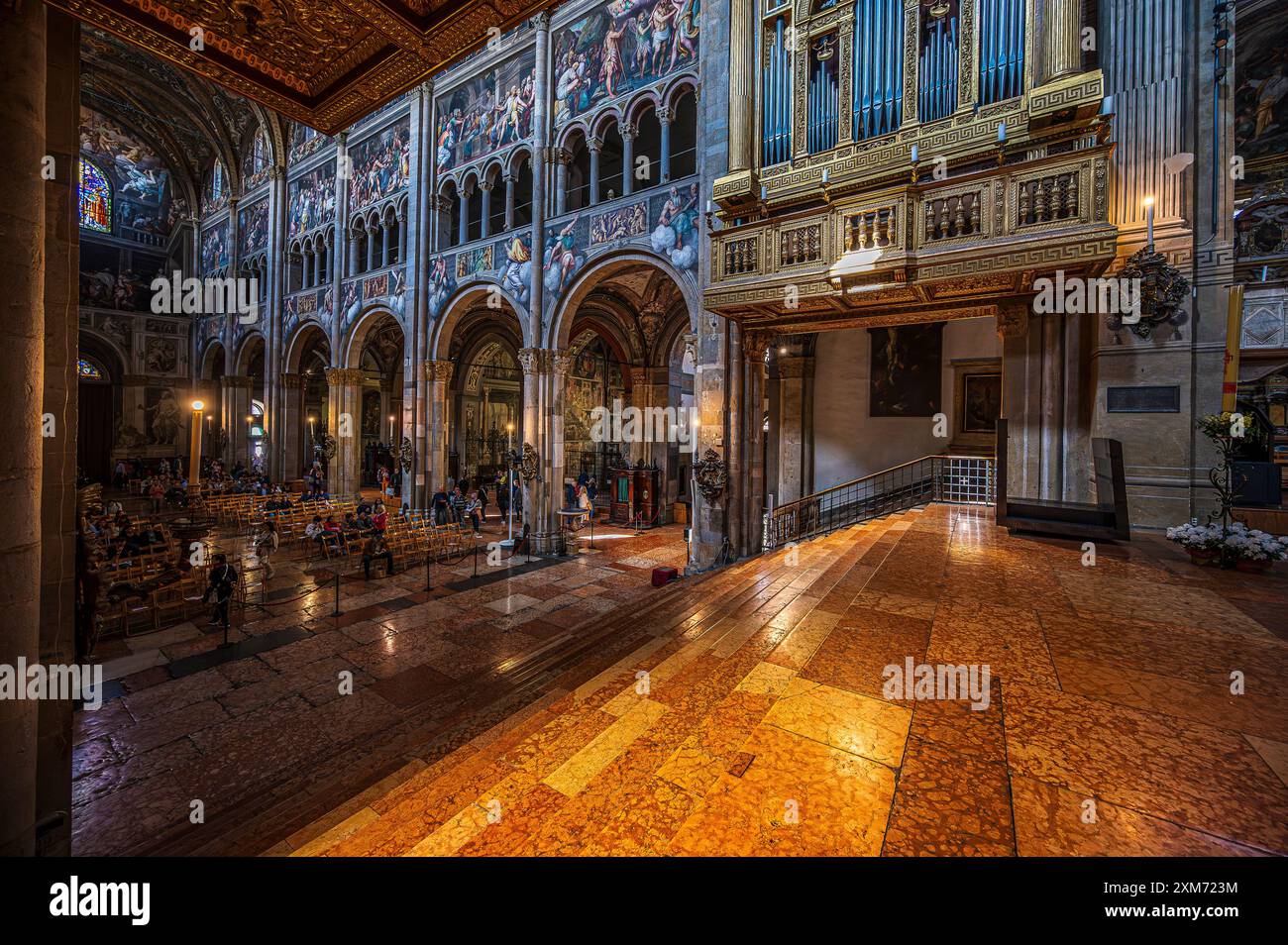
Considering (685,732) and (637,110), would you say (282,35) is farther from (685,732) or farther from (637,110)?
(637,110)

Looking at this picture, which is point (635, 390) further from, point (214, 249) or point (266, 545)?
point (214, 249)

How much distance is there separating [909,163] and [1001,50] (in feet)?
5.46

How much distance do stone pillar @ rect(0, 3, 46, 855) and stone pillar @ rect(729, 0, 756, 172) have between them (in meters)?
8.71

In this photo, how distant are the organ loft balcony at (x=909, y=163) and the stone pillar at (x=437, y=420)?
10.6 meters

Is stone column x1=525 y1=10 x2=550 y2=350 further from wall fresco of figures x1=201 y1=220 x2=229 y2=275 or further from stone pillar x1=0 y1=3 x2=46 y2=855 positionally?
A: wall fresco of figures x1=201 y1=220 x2=229 y2=275

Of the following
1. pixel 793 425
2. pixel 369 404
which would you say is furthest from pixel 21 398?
pixel 369 404

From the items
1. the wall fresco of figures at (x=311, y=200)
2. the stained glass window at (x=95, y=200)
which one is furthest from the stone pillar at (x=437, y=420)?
the stained glass window at (x=95, y=200)

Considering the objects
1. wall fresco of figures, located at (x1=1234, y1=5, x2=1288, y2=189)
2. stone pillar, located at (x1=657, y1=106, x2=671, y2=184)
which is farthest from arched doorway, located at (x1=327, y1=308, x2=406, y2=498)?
wall fresco of figures, located at (x1=1234, y1=5, x2=1288, y2=189)

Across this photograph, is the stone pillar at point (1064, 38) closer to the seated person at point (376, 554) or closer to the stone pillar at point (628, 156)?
the stone pillar at point (628, 156)

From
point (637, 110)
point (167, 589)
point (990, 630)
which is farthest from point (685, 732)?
point (637, 110)

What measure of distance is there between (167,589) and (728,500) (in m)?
9.30

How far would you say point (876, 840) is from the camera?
5.52 feet

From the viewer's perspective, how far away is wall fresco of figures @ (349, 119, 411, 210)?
54.4 feet

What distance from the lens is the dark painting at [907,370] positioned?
42.4 ft
